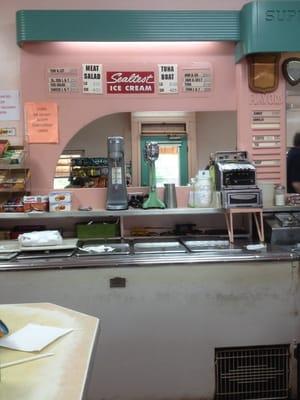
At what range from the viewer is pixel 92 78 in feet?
11.1

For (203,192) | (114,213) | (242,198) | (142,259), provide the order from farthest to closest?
(203,192)
(114,213)
(242,198)
(142,259)

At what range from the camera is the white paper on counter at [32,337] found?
152 cm

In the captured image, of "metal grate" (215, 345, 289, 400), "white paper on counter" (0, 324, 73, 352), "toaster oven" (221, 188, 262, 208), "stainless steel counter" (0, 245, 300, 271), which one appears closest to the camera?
"white paper on counter" (0, 324, 73, 352)

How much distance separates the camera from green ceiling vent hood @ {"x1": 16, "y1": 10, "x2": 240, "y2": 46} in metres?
3.21

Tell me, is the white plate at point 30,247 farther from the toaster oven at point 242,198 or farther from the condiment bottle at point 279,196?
the condiment bottle at point 279,196

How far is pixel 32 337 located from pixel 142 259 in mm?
1231

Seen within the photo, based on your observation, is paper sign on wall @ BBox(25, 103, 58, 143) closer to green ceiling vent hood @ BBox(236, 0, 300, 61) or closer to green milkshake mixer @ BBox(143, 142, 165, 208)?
green milkshake mixer @ BBox(143, 142, 165, 208)

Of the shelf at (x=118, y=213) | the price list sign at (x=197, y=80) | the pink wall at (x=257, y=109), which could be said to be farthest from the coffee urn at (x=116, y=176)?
the pink wall at (x=257, y=109)

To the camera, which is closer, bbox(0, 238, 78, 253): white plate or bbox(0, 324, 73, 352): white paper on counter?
bbox(0, 324, 73, 352): white paper on counter

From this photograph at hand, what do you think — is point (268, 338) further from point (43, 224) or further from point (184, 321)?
point (43, 224)

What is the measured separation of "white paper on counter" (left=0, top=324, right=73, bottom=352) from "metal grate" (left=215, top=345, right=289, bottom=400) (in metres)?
1.48

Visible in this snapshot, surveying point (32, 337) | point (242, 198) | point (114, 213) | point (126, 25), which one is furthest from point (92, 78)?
point (32, 337)

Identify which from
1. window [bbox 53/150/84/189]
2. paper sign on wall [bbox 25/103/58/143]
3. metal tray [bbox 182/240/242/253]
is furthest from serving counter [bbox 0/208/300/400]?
paper sign on wall [bbox 25/103/58/143]

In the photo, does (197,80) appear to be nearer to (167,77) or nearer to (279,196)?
(167,77)
